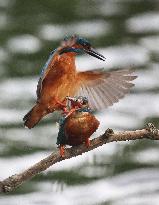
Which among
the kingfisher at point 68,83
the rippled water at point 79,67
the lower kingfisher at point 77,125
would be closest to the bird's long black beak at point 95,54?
the kingfisher at point 68,83

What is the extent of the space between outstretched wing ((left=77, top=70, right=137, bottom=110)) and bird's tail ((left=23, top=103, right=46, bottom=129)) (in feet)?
0.33

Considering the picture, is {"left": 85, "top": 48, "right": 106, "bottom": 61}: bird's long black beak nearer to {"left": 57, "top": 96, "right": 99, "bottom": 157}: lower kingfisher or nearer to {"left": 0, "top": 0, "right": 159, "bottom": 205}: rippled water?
{"left": 57, "top": 96, "right": 99, "bottom": 157}: lower kingfisher

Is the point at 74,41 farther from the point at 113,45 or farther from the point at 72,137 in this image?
the point at 113,45

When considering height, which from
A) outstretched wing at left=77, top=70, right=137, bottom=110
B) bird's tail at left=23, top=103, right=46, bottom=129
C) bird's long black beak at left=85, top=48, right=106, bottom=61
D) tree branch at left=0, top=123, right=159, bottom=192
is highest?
bird's long black beak at left=85, top=48, right=106, bottom=61

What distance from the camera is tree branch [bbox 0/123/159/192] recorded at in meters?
1.51

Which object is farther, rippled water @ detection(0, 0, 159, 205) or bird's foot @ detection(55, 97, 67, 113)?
rippled water @ detection(0, 0, 159, 205)

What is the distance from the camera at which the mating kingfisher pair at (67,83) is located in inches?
58.2

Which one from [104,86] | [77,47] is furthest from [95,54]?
[104,86]

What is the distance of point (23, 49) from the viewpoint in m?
4.32

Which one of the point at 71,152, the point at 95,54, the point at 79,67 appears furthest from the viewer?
the point at 79,67

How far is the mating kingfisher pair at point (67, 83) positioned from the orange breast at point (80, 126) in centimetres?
3

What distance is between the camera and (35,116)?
5.07 feet

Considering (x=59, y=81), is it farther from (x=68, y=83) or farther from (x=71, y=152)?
(x=71, y=152)

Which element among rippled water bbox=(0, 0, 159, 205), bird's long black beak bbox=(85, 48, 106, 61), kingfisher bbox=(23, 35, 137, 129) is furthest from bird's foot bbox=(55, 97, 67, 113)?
rippled water bbox=(0, 0, 159, 205)
